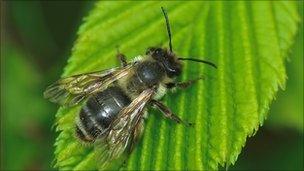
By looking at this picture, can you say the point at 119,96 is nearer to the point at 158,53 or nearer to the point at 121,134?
the point at 121,134

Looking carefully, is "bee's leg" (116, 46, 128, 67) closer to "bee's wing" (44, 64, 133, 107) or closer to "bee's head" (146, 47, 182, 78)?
"bee's wing" (44, 64, 133, 107)

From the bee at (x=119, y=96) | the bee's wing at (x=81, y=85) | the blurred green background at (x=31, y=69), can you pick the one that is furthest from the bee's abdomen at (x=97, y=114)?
the blurred green background at (x=31, y=69)

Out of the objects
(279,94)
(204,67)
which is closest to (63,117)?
(204,67)

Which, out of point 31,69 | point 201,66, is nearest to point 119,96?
point 201,66

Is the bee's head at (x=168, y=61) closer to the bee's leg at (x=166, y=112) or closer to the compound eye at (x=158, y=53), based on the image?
the compound eye at (x=158, y=53)

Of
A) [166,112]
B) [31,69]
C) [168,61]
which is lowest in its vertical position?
[31,69]

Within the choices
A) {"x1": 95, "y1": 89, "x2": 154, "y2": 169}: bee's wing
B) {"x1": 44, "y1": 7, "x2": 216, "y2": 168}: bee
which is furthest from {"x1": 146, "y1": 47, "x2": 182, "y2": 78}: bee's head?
{"x1": 95, "y1": 89, "x2": 154, "y2": 169}: bee's wing
